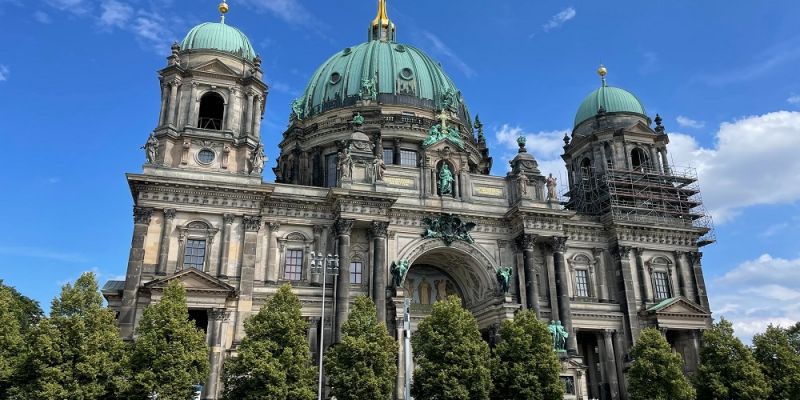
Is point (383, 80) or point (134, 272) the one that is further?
point (383, 80)

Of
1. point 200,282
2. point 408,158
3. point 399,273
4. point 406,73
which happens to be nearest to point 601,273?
point 399,273

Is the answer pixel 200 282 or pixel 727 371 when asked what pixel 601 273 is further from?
pixel 200 282

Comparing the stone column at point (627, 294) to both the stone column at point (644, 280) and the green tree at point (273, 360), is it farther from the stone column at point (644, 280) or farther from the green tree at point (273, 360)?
the green tree at point (273, 360)

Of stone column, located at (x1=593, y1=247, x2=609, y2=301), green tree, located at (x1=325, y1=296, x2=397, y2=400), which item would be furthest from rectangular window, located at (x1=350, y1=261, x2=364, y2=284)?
stone column, located at (x1=593, y1=247, x2=609, y2=301)

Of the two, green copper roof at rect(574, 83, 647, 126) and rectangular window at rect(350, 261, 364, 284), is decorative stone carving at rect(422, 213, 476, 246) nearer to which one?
rectangular window at rect(350, 261, 364, 284)

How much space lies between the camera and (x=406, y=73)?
5681cm

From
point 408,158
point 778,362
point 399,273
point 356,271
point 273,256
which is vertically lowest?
point 778,362

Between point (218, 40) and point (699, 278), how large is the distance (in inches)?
1534

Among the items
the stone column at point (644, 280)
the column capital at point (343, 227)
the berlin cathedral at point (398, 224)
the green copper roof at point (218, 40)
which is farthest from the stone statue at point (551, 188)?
the green copper roof at point (218, 40)

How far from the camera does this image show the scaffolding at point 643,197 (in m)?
48.7

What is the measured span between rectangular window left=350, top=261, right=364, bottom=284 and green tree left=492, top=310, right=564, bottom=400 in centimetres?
1034

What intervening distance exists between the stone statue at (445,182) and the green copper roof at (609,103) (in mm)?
17291

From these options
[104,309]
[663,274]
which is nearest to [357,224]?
[104,309]

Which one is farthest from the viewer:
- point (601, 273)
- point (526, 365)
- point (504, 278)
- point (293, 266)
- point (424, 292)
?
point (424, 292)
